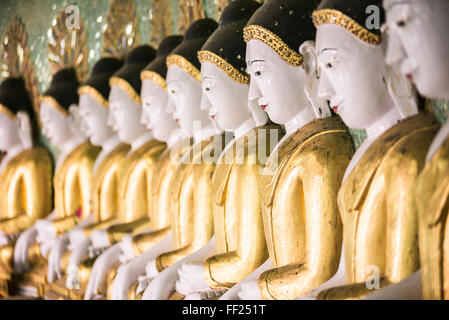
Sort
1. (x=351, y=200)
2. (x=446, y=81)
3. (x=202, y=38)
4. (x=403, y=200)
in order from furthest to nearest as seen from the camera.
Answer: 1. (x=202, y=38)
2. (x=351, y=200)
3. (x=403, y=200)
4. (x=446, y=81)

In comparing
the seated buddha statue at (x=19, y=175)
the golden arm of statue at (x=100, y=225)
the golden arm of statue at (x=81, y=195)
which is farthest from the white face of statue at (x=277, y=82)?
the seated buddha statue at (x=19, y=175)

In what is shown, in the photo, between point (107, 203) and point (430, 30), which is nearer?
point (430, 30)

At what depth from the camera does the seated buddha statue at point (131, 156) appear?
3.53m

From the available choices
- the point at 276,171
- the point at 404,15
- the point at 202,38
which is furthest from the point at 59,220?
the point at 404,15

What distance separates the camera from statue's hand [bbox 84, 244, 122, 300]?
3172 mm

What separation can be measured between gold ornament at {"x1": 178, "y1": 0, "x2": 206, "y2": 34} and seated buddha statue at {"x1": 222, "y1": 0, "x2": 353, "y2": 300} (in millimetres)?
1112

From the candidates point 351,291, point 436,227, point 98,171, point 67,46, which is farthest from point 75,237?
point 436,227

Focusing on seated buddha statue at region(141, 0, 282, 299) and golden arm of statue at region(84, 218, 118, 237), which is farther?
golden arm of statue at region(84, 218, 118, 237)

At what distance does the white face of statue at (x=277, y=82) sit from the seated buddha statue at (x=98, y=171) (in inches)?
63.9

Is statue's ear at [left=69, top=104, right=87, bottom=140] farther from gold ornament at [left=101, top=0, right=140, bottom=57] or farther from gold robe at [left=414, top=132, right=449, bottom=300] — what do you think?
gold robe at [left=414, top=132, right=449, bottom=300]

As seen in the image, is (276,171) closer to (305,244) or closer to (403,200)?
(305,244)

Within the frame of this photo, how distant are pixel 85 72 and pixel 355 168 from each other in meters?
3.01

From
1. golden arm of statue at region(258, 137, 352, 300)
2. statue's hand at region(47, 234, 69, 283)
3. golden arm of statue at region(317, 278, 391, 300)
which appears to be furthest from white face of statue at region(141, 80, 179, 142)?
golden arm of statue at region(317, 278, 391, 300)

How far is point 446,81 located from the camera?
5.43 feet
